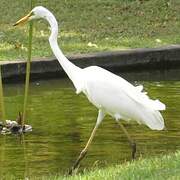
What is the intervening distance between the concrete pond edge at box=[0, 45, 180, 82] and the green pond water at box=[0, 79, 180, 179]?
0.63 meters

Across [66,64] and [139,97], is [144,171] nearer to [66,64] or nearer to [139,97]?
[139,97]

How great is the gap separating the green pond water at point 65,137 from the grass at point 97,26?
2.63 m

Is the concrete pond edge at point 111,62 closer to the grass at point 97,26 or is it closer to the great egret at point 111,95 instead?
the grass at point 97,26

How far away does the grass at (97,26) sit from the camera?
658 inches

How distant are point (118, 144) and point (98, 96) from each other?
4.26 feet

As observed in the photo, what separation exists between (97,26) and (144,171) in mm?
12373

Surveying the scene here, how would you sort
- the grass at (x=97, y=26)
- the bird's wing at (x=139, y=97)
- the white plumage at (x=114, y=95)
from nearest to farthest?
the bird's wing at (x=139, y=97), the white plumage at (x=114, y=95), the grass at (x=97, y=26)

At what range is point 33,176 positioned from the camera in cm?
857

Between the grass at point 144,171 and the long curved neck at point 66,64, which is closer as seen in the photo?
the grass at point 144,171

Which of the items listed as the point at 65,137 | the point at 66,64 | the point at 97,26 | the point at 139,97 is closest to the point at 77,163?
the point at 139,97

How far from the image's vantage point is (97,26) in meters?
19.5

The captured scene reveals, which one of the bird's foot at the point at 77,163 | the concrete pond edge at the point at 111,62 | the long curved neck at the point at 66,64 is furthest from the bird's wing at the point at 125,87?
the concrete pond edge at the point at 111,62

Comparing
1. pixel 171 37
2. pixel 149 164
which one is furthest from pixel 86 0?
pixel 149 164

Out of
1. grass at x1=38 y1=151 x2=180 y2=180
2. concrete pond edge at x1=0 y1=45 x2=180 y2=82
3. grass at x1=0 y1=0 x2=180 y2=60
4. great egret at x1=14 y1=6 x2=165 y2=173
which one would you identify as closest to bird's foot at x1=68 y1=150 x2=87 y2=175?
great egret at x1=14 y1=6 x2=165 y2=173
